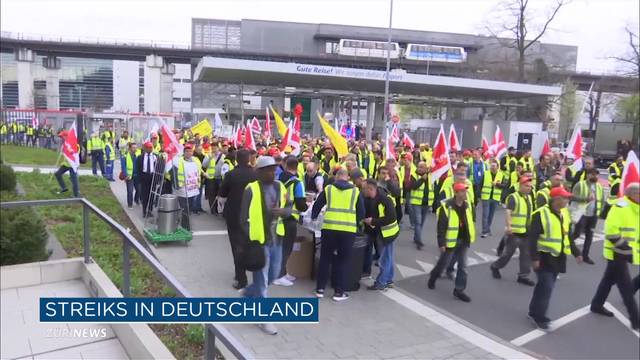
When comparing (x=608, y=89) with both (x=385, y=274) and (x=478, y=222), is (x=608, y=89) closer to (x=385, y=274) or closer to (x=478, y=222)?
(x=478, y=222)

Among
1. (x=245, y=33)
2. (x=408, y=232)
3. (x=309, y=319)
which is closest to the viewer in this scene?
(x=309, y=319)

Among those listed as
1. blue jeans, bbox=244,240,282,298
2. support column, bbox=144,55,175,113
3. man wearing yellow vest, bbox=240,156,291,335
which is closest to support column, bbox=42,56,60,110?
support column, bbox=144,55,175,113

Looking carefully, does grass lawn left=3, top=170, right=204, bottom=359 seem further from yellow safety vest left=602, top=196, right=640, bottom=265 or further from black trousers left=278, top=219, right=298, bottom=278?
yellow safety vest left=602, top=196, right=640, bottom=265

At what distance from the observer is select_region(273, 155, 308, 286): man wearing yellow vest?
6746 millimetres

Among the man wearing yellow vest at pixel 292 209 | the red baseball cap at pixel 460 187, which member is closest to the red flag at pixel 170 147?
the man wearing yellow vest at pixel 292 209

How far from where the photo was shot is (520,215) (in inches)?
332

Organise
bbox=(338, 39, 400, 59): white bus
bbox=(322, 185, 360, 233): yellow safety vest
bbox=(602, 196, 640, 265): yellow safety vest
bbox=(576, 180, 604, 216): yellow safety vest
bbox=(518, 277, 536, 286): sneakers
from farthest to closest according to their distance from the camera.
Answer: bbox=(338, 39, 400, 59): white bus < bbox=(576, 180, 604, 216): yellow safety vest < bbox=(518, 277, 536, 286): sneakers < bbox=(322, 185, 360, 233): yellow safety vest < bbox=(602, 196, 640, 265): yellow safety vest

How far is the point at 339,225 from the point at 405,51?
2883 inches

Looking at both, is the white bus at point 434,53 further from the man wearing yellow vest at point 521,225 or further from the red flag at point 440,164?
the man wearing yellow vest at point 521,225

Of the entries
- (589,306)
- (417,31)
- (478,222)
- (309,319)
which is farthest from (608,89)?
(309,319)

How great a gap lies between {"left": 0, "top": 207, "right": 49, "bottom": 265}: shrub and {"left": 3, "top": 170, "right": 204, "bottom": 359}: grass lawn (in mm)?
732

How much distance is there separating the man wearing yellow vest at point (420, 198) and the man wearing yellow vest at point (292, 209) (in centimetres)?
361

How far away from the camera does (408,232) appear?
12.0 meters

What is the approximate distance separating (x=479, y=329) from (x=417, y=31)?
Answer: 81447mm
